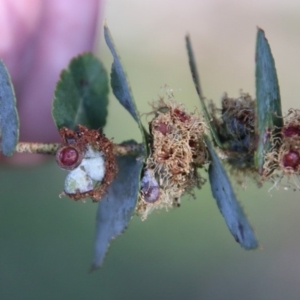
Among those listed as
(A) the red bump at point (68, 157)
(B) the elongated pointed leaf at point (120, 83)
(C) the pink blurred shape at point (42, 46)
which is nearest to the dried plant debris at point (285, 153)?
(B) the elongated pointed leaf at point (120, 83)

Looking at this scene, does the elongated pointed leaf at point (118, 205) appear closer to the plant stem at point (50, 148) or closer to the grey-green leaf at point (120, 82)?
the plant stem at point (50, 148)

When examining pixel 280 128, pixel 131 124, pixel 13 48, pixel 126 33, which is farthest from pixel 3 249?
pixel 280 128

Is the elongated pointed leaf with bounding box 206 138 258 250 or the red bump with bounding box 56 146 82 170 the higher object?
the red bump with bounding box 56 146 82 170

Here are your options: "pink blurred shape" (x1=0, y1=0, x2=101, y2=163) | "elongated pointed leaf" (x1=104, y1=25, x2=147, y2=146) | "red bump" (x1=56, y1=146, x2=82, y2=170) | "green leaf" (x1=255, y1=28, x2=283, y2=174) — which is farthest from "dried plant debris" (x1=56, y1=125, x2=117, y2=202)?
"pink blurred shape" (x1=0, y1=0, x2=101, y2=163)

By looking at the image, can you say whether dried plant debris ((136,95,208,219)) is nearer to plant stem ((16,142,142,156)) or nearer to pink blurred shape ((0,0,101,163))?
plant stem ((16,142,142,156))

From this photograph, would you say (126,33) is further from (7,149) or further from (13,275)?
(7,149)
